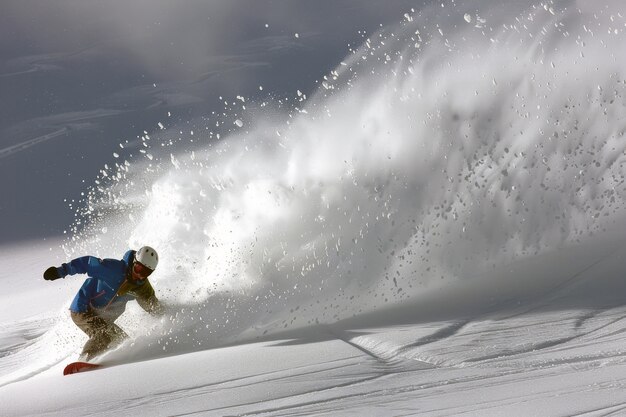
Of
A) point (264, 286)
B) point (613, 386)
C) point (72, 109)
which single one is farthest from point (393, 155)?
point (72, 109)

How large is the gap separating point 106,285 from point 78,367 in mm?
580

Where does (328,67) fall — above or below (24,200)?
above

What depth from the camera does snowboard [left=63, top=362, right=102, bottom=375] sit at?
465cm

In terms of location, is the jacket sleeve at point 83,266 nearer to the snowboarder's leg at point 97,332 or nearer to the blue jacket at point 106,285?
the blue jacket at point 106,285

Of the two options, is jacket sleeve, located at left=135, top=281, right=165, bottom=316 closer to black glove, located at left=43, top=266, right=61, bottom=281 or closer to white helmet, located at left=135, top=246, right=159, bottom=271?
white helmet, located at left=135, top=246, right=159, bottom=271

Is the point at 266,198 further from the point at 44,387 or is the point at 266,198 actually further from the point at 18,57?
the point at 18,57

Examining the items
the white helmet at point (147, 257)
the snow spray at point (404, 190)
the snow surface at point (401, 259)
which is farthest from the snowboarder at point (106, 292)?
the snow spray at point (404, 190)

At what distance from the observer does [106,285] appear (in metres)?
4.99

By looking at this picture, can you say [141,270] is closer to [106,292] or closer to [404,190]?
[106,292]

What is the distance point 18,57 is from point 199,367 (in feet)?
67.9

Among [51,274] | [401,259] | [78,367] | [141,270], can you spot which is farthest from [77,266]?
[401,259]

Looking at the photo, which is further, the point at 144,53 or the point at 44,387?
the point at 144,53

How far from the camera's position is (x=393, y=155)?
6012 mm

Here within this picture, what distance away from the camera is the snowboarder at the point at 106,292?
492 cm
